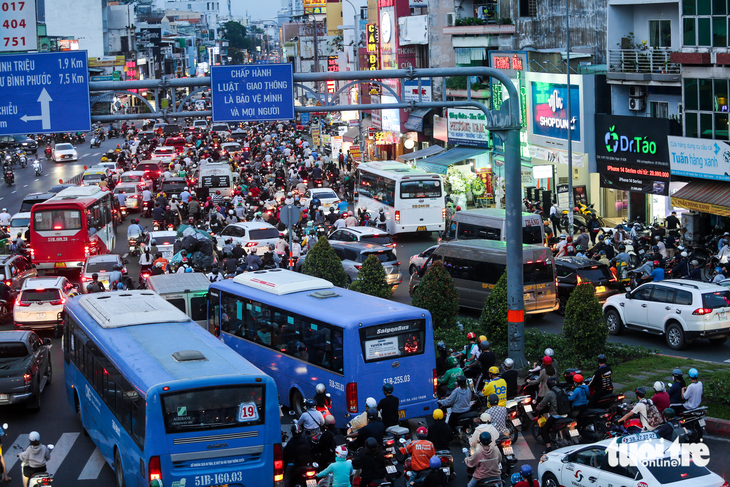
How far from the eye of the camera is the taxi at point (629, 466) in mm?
10805

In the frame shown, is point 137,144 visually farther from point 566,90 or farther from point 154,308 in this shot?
point 154,308

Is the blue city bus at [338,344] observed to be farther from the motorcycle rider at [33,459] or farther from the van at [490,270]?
the van at [490,270]

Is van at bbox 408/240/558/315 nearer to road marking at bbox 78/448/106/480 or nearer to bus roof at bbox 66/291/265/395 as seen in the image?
bus roof at bbox 66/291/265/395

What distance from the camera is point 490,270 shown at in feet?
80.9

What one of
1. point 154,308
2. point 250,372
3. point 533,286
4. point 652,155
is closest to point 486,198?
point 652,155

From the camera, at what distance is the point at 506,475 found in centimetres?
1334

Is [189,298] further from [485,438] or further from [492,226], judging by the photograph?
[492,226]

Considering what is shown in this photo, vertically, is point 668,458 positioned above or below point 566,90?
below

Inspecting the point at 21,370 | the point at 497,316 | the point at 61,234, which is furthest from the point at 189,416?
the point at 61,234

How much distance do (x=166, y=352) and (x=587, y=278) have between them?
1514cm

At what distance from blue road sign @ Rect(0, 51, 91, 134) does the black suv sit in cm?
1338

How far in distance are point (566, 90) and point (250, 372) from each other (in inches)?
1105

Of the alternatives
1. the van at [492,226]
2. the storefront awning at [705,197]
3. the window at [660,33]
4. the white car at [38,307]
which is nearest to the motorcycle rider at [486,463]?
the white car at [38,307]

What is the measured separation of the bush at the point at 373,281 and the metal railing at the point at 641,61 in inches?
578
